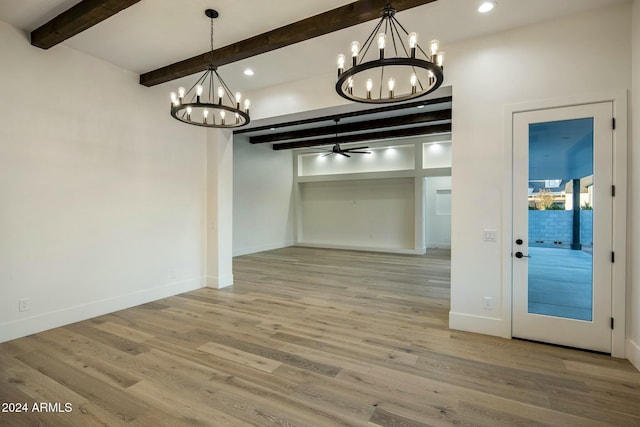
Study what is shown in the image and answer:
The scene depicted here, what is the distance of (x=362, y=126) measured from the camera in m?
7.51

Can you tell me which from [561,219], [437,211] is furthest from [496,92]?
[437,211]

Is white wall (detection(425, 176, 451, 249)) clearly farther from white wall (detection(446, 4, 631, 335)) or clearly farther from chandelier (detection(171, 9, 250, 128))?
chandelier (detection(171, 9, 250, 128))

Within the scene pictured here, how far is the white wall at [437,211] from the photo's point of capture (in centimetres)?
1021

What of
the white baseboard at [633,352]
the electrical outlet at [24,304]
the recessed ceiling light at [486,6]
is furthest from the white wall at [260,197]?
the white baseboard at [633,352]

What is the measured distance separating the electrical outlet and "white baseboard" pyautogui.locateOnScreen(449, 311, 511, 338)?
491 cm

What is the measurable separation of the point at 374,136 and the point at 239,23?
19.8 ft

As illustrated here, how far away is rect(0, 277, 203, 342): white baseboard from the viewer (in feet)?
10.8

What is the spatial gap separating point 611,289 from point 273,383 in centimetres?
337

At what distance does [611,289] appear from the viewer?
2949 mm

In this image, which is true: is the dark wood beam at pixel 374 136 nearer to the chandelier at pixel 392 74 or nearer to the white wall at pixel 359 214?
the white wall at pixel 359 214

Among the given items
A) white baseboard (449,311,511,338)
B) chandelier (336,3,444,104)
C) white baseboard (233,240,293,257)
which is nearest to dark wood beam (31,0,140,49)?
chandelier (336,3,444,104)

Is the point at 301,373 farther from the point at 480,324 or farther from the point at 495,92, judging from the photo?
the point at 495,92

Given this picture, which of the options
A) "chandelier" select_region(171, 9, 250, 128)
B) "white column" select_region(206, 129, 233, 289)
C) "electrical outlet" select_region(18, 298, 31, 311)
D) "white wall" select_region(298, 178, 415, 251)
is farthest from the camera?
"white wall" select_region(298, 178, 415, 251)

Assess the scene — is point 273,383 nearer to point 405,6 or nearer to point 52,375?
point 52,375
